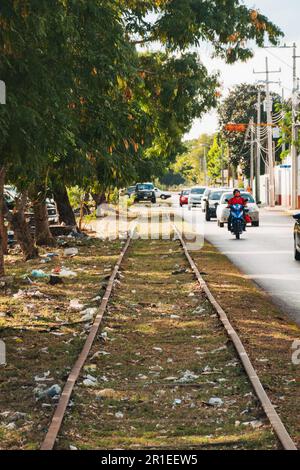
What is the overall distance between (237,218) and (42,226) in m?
6.59

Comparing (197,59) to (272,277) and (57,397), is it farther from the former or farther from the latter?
(57,397)

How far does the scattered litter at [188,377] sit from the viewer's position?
10422 millimetres

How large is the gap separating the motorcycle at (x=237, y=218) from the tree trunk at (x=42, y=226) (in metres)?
6.03

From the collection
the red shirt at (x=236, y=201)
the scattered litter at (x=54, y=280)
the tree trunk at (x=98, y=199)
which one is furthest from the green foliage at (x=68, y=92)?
the tree trunk at (x=98, y=199)

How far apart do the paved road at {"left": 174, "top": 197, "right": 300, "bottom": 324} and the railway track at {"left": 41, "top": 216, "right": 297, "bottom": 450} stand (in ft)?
6.10

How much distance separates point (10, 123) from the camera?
38.5 ft

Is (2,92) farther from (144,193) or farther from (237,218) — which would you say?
(144,193)

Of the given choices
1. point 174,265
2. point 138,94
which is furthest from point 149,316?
point 138,94

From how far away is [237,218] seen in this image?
33031 mm

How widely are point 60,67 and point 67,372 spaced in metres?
3.98

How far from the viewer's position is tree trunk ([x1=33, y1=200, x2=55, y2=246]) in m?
30.5

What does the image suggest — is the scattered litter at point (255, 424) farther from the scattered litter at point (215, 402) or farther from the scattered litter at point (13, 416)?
the scattered litter at point (13, 416)

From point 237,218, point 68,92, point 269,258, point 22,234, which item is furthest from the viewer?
point 237,218

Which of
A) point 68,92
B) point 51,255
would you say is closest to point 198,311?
point 68,92
